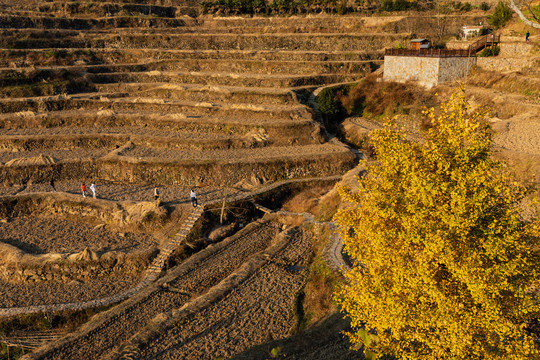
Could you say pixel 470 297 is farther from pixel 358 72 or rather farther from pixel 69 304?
pixel 358 72

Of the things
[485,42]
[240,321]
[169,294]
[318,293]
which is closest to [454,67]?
[485,42]

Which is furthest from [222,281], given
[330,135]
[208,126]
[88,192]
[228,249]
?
[330,135]

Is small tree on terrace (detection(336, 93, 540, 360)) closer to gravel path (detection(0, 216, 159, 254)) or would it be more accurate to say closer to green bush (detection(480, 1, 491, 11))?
gravel path (detection(0, 216, 159, 254))

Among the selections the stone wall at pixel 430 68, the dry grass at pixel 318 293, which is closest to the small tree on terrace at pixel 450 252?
the dry grass at pixel 318 293

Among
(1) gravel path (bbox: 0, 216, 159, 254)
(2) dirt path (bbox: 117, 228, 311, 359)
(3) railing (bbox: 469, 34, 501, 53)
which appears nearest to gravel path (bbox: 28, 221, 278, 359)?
(2) dirt path (bbox: 117, 228, 311, 359)

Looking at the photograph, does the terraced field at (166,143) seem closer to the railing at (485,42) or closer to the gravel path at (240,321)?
the gravel path at (240,321)

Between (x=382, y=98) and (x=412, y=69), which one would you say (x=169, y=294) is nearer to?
(x=382, y=98)
